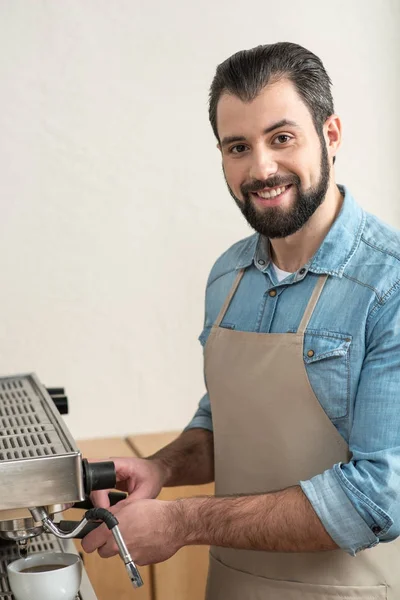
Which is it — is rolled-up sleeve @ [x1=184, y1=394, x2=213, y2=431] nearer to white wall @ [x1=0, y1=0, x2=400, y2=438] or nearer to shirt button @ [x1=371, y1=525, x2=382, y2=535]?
shirt button @ [x1=371, y1=525, x2=382, y2=535]

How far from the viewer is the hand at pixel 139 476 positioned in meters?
1.69

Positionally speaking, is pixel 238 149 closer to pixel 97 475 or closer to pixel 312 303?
pixel 312 303

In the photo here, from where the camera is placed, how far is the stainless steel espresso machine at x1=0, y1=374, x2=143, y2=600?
3.75 feet

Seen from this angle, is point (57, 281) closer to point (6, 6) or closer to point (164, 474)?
point (6, 6)

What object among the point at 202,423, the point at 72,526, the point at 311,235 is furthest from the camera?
the point at 202,423

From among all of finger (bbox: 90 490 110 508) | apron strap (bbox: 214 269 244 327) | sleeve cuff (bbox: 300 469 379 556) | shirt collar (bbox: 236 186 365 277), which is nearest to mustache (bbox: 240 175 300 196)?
shirt collar (bbox: 236 186 365 277)

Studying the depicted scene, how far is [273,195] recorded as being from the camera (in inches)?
62.2

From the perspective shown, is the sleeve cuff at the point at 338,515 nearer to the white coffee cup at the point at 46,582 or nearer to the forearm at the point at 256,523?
the forearm at the point at 256,523

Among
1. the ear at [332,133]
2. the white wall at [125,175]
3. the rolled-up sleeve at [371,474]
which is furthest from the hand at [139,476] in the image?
the white wall at [125,175]

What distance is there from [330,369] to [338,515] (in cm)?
26

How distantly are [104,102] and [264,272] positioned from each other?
43.7 inches

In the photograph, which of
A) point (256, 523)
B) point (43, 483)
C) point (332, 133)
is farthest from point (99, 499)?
point (332, 133)

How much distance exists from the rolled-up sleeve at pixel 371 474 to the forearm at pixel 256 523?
0.08ft

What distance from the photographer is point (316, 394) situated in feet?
5.02
